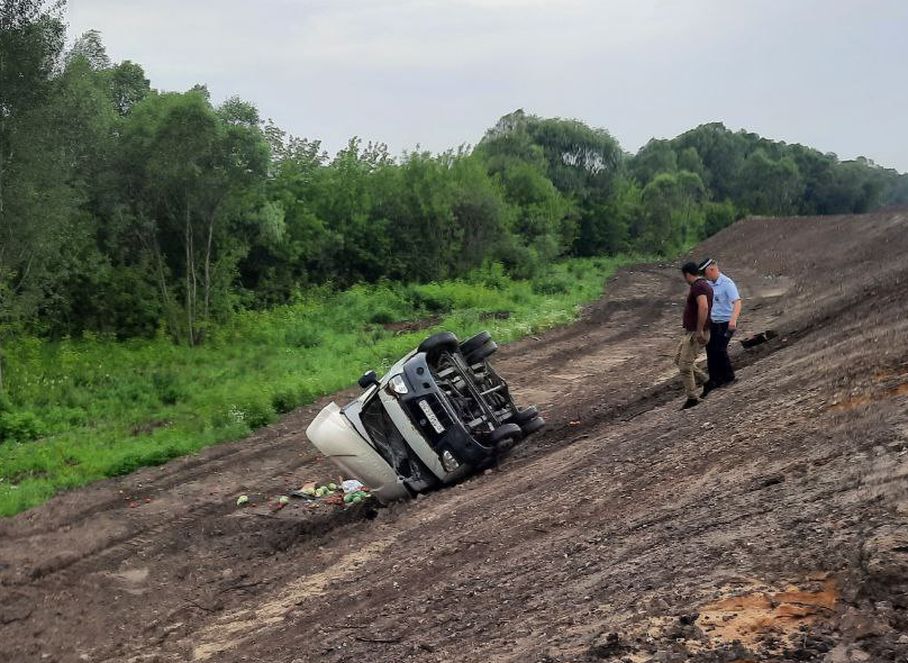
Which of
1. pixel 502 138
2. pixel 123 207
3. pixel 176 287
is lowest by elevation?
pixel 176 287

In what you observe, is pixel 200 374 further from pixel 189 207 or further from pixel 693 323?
pixel 693 323

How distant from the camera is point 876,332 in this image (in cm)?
943

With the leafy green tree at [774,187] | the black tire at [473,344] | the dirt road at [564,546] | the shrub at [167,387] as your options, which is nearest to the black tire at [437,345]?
the black tire at [473,344]

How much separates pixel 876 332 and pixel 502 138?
42191 millimetres

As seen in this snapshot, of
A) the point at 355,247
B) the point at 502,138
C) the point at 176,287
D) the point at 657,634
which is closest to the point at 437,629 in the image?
the point at 657,634

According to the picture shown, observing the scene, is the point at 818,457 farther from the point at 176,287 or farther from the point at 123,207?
A: the point at 176,287

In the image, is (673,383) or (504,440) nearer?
(504,440)

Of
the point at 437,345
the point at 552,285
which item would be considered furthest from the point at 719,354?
the point at 552,285

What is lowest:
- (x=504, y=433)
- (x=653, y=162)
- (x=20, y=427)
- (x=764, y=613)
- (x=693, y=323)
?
(x=764, y=613)

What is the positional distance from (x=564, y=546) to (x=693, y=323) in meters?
4.02

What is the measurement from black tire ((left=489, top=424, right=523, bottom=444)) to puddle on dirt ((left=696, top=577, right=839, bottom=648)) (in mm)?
4623

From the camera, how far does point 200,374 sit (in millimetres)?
18328

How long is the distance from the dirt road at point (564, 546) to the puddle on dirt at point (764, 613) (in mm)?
11

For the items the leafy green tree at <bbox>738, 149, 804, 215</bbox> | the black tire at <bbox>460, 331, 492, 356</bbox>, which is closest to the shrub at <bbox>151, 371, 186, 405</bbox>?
the black tire at <bbox>460, 331, 492, 356</bbox>
